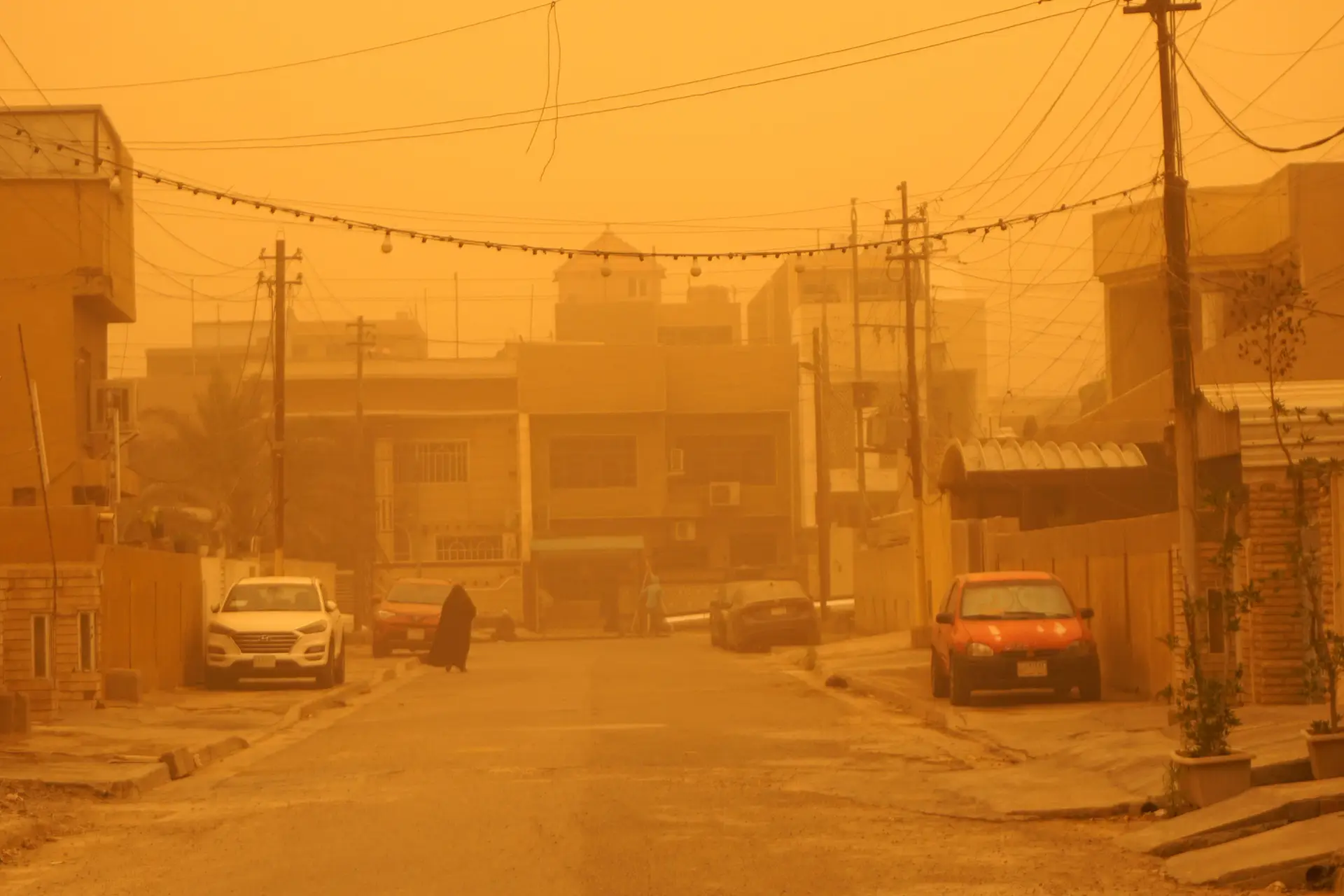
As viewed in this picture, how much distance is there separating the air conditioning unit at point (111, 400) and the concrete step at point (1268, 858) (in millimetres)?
28993

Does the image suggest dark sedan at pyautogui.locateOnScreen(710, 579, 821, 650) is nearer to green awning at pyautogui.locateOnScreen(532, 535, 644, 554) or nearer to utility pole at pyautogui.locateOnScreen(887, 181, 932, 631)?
utility pole at pyautogui.locateOnScreen(887, 181, 932, 631)

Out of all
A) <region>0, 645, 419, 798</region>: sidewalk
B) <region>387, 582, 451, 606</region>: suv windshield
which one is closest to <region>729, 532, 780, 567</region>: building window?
<region>387, 582, 451, 606</region>: suv windshield

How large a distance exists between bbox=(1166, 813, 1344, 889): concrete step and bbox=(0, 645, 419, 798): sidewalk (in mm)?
8778

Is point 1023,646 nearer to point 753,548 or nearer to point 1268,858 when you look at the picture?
point 1268,858

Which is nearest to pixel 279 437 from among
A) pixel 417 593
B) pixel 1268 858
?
pixel 417 593

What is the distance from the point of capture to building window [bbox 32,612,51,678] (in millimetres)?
23156

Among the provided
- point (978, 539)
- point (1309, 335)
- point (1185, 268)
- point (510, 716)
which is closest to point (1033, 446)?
point (978, 539)

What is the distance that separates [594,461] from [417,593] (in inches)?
1122

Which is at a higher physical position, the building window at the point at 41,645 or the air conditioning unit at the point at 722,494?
the air conditioning unit at the point at 722,494

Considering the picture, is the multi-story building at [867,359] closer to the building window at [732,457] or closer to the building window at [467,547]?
the building window at [732,457]

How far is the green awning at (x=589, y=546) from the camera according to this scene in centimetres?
6881

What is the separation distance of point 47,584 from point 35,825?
11345mm

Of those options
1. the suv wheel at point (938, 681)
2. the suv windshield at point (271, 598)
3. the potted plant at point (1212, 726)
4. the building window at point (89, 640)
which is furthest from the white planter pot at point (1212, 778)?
the suv windshield at point (271, 598)

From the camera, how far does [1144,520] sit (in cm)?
2239
